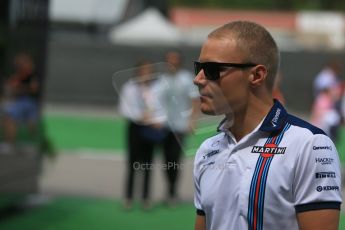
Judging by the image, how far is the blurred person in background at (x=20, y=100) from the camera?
8.02m

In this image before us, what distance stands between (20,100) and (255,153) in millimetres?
6310

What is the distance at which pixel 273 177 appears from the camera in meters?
2.26

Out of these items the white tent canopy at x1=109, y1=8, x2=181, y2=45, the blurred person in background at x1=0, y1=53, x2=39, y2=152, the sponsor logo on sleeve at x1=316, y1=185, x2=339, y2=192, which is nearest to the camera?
the sponsor logo on sleeve at x1=316, y1=185, x2=339, y2=192

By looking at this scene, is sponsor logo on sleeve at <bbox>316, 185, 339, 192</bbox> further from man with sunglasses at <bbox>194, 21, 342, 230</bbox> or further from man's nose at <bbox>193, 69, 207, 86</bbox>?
man's nose at <bbox>193, 69, 207, 86</bbox>

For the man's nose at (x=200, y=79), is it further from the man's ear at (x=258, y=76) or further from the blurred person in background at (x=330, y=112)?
the blurred person in background at (x=330, y=112)

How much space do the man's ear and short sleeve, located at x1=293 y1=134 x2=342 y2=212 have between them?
0.82 ft

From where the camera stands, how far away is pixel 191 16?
33.1 m

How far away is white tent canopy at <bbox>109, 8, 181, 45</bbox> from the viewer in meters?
23.8

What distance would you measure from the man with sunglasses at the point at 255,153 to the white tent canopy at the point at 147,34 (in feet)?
69.6

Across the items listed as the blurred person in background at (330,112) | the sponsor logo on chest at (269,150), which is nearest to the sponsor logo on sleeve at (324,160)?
the sponsor logo on chest at (269,150)

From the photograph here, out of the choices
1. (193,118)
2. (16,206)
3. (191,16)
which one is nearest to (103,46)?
(191,16)

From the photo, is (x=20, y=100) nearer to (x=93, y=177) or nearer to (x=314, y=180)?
(x=93, y=177)

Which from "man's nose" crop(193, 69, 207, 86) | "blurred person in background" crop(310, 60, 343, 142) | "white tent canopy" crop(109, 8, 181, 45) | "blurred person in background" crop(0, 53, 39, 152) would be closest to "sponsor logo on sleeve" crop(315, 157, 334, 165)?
"man's nose" crop(193, 69, 207, 86)

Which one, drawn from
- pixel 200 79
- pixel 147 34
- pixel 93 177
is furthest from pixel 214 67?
pixel 147 34
